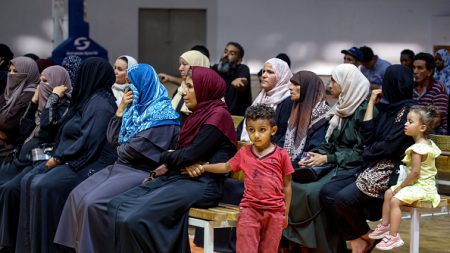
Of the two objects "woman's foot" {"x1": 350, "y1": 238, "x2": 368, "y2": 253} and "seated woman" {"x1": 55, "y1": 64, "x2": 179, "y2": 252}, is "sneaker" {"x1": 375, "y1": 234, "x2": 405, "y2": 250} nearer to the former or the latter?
"woman's foot" {"x1": 350, "y1": 238, "x2": 368, "y2": 253}

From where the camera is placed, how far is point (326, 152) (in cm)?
654

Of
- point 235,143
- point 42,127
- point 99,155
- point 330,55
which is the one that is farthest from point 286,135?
point 330,55

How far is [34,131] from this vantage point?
7668 mm

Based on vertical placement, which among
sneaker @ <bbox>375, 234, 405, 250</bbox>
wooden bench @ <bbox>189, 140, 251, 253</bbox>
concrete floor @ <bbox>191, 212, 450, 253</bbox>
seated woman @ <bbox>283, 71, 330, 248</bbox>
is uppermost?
seated woman @ <bbox>283, 71, 330, 248</bbox>

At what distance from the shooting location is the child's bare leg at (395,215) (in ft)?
18.9

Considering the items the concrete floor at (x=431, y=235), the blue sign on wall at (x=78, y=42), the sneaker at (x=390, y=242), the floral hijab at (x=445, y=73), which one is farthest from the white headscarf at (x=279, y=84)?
the blue sign on wall at (x=78, y=42)

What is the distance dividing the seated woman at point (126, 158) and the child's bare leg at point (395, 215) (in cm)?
162

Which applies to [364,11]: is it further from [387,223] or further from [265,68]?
[387,223]

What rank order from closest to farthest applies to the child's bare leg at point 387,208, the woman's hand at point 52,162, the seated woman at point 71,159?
the child's bare leg at point 387,208 → the seated woman at point 71,159 → the woman's hand at point 52,162

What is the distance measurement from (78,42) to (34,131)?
4.17 m

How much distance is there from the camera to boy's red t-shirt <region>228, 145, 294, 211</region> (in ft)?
18.0

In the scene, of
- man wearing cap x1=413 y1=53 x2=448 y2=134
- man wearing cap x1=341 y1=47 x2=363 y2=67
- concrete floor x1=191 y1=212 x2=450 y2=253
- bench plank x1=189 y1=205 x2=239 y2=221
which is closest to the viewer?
bench plank x1=189 y1=205 x2=239 y2=221

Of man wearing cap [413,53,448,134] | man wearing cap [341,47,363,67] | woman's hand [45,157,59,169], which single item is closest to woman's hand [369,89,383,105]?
man wearing cap [413,53,448,134]

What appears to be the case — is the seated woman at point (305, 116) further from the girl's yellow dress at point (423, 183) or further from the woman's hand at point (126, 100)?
the woman's hand at point (126, 100)
